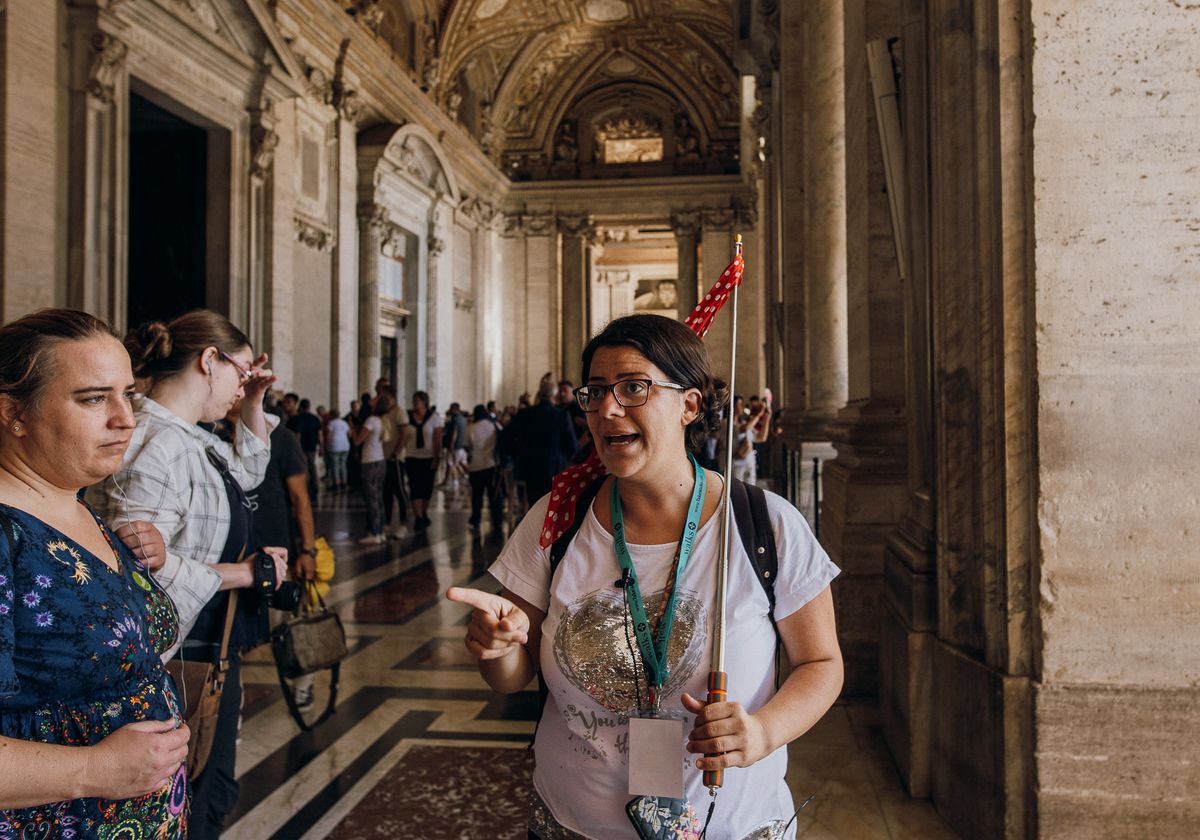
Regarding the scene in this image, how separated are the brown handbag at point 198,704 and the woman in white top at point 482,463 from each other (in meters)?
7.96

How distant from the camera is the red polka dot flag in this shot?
1639 millimetres

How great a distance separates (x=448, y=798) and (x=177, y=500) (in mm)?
1609

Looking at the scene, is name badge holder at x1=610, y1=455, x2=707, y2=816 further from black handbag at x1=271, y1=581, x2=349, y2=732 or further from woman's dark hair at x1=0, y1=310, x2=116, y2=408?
black handbag at x1=271, y1=581, x2=349, y2=732

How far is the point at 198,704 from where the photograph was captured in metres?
2.26

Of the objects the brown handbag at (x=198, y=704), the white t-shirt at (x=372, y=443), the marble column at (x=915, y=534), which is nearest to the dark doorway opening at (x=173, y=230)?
the white t-shirt at (x=372, y=443)

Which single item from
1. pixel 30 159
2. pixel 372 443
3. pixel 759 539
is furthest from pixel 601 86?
pixel 759 539

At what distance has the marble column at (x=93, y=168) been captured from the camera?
9.66 meters

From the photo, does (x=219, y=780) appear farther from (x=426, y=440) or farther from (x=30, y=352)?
(x=426, y=440)

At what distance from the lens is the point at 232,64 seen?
495 inches

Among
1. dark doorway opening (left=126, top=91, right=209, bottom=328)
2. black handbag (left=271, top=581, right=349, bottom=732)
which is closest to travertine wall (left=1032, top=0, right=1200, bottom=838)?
black handbag (left=271, top=581, right=349, bottom=732)

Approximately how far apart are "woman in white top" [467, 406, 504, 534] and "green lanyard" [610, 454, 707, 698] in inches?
344

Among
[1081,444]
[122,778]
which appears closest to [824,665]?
[122,778]

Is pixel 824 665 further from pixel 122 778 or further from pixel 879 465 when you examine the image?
pixel 879 465

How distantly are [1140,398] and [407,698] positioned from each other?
3490 mm
